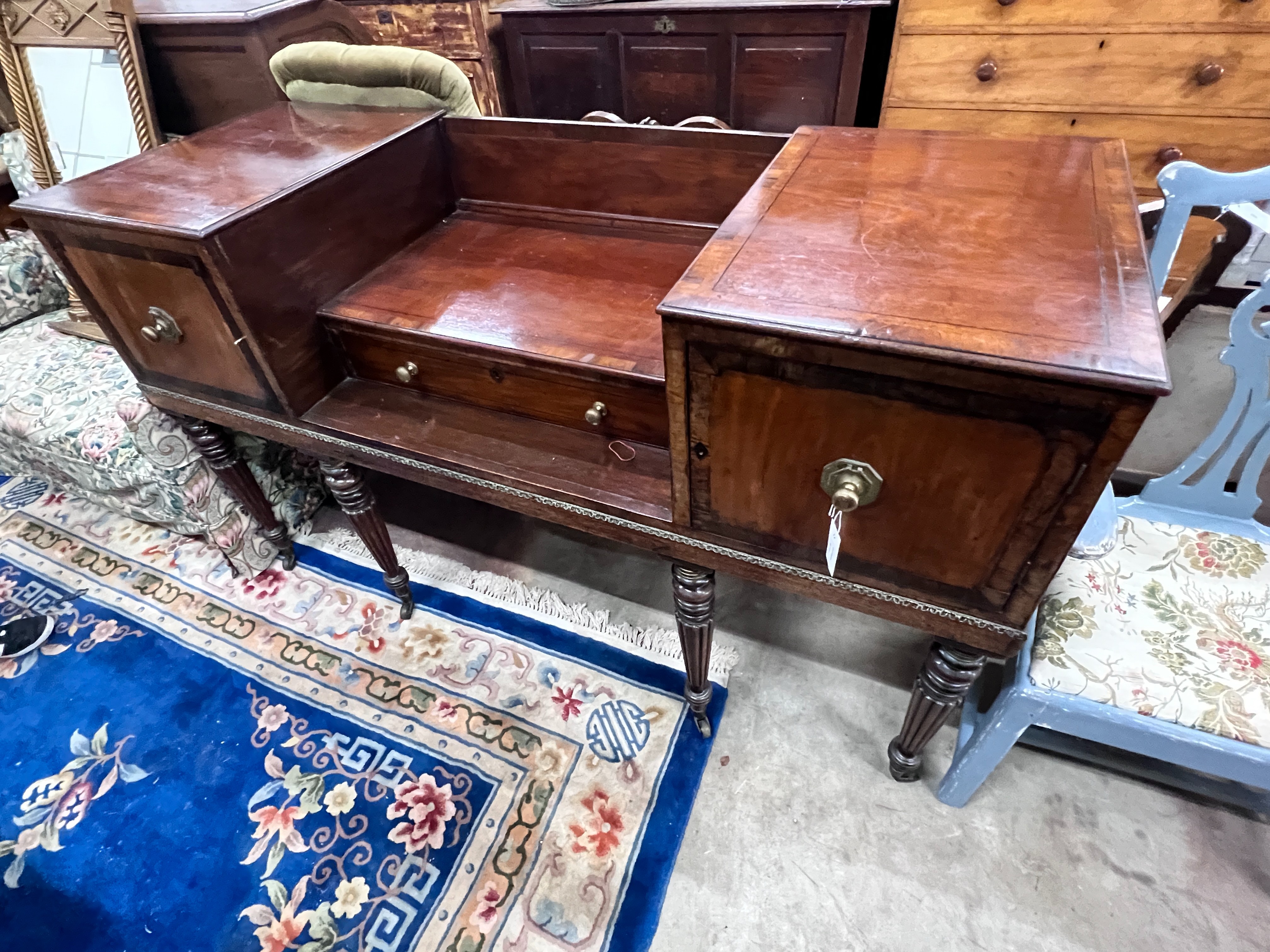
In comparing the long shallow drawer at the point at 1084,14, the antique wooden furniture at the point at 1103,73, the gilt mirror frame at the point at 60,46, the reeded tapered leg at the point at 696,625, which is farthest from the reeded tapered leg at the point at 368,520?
the long shallow drawer at the point at 1084,14

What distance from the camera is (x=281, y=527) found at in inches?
63.1

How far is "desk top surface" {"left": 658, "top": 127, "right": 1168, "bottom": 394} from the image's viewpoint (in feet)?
1.81

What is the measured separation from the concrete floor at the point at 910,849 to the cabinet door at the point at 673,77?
5.47 feet

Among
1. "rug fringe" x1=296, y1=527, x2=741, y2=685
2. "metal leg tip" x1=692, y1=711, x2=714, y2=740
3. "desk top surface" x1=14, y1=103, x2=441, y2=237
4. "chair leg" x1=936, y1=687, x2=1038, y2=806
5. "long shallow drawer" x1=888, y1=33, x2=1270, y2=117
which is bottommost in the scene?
"rug fringe" x1=296, y1=527, x2=741, y2=685

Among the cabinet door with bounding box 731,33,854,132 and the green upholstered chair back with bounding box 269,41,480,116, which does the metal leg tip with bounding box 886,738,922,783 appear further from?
the cabinet door with bounding box 731,33,854,132

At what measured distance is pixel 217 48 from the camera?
1.70 m

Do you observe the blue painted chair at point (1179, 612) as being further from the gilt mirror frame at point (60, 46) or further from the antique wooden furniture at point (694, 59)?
the gilt mirror frame at point (60, 46)

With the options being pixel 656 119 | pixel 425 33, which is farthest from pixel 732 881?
pixel 425 33

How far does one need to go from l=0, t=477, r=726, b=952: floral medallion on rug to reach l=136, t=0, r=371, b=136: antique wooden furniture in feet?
4.22

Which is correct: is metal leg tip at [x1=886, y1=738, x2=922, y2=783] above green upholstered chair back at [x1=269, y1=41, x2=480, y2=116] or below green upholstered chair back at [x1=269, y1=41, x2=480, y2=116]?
below

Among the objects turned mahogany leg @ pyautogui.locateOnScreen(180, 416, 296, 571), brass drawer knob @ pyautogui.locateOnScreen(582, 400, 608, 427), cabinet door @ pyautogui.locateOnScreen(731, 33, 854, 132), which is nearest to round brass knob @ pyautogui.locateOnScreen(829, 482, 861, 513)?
brass drawer knob @ pyautogui.locateOnScreen(582, 400, 608, 427)

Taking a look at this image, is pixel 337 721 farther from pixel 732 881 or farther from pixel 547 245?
pixel 547 245

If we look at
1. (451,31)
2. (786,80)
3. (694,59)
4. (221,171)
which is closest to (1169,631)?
(221,171)

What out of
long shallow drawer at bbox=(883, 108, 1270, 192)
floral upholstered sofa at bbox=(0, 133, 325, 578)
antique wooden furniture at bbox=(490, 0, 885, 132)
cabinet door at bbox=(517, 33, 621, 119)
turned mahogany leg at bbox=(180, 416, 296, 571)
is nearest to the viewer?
turned mahogany leg at bbox=(180, 416, 296, 571)
